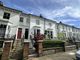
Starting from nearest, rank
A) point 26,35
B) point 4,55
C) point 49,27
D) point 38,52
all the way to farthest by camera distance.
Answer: point 4,55, point 38,52, point 26,35, point 49,27

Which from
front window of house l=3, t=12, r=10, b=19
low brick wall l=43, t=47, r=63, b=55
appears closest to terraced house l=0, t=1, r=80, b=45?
front window of house l=3, t=12, r=10, b=19

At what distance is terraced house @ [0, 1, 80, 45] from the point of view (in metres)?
19.3

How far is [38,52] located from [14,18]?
1352 centimetres

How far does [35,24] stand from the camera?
25.1 metres

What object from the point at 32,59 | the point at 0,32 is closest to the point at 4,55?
the point at 32,59

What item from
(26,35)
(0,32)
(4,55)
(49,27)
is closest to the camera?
(4,55)

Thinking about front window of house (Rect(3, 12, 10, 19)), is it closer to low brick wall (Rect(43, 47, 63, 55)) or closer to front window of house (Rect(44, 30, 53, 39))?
front window of house (Rect(44, 30, 53, 39))

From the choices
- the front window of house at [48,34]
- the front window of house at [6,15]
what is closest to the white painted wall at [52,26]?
the front window of house at [48,34]

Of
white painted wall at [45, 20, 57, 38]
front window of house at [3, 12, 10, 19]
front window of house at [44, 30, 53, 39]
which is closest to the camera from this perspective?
front window of house at [3, 12, 10, 19]

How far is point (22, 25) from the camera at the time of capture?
2267 cm

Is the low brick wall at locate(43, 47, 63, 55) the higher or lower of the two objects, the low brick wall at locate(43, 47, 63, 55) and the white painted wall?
the lower

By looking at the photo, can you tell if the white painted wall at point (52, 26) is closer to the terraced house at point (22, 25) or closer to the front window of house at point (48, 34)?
the terraced house at point (22, 25)

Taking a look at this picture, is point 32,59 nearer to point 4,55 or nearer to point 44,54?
point 44,54

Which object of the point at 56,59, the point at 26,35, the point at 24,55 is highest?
the point at 26,35
